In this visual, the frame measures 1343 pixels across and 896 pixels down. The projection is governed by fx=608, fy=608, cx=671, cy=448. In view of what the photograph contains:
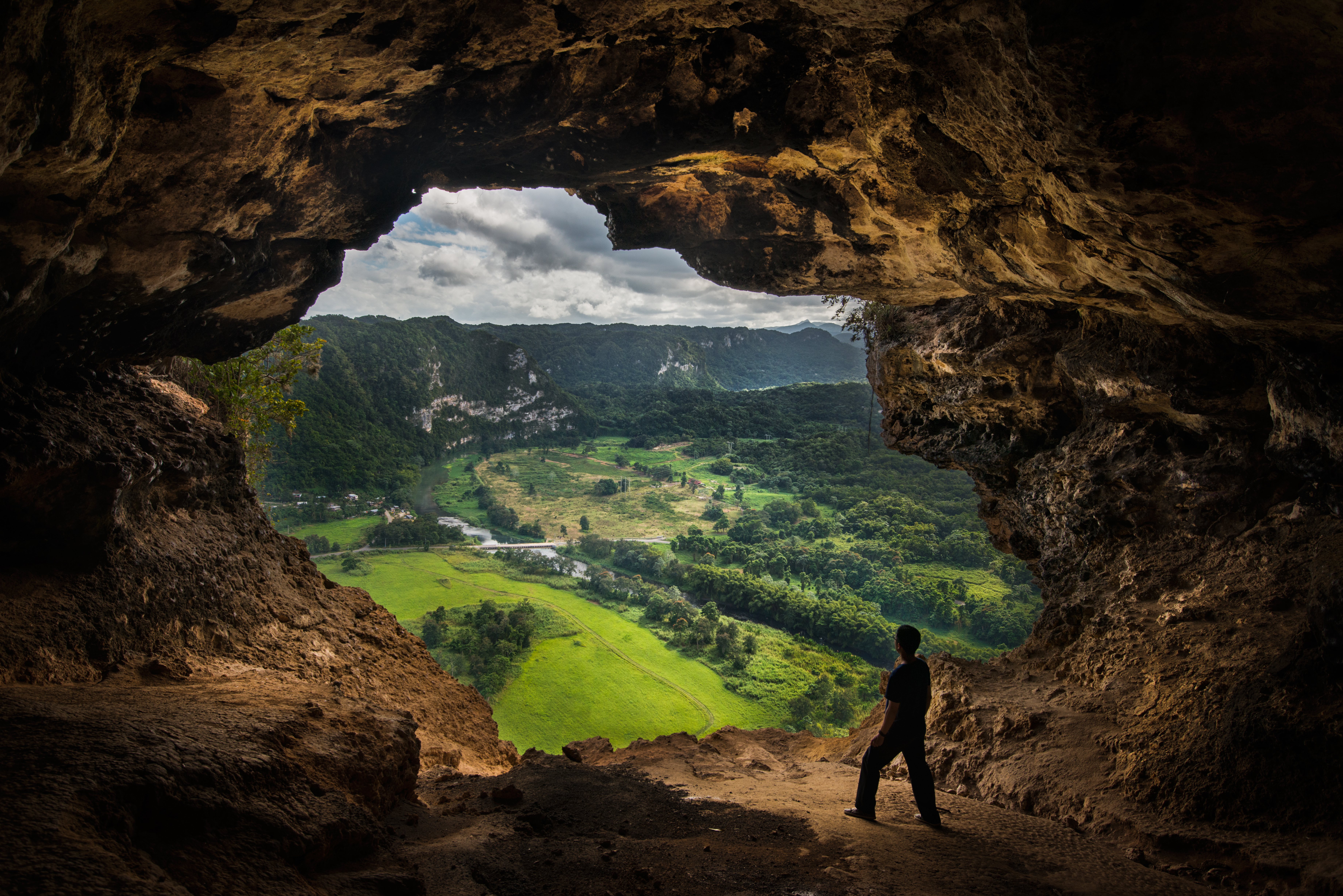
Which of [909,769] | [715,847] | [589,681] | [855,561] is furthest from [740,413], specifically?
[715,847]

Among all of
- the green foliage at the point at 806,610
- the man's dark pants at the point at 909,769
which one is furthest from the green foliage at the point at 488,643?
the man's dark pants at the point at 909,769

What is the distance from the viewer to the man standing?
16.0 ft

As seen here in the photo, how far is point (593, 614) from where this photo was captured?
36531mm

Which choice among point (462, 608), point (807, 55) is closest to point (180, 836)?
point (807, 55)

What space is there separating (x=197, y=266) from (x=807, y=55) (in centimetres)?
651

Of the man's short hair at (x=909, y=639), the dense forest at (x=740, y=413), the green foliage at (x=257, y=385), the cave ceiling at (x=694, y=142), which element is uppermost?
the cave ceiling at (x=694, y=142)

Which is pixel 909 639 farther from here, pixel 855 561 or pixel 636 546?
pixel 636 546

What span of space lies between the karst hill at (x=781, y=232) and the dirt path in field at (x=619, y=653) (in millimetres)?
18401

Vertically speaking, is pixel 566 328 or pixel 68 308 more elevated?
pixel 566 328

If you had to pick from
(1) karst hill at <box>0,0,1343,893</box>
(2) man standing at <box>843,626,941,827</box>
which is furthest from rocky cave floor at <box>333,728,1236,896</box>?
(2) man standing at <box>843,626,941,827</box>

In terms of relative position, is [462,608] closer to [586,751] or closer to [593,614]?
[593,614]

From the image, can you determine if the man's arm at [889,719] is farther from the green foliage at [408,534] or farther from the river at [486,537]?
the green foliage at [408,534]

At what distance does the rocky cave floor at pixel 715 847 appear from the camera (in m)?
3.90

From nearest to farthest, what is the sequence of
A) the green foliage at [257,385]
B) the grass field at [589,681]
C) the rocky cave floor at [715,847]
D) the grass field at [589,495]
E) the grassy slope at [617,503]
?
the rocky cave floor at [715,847], the green foliage at [257,385], the grass field at [589,681], the grassy slope at [617,503], the grass field at [589,495]
